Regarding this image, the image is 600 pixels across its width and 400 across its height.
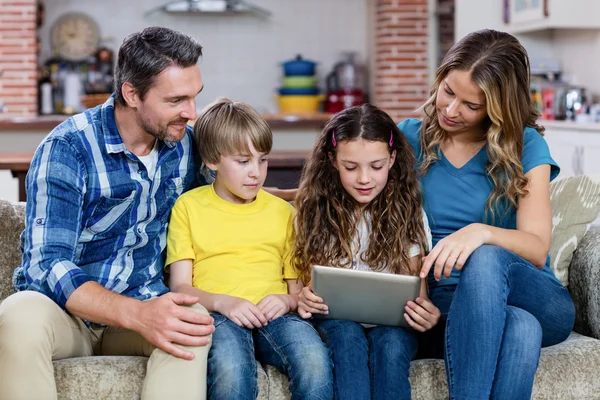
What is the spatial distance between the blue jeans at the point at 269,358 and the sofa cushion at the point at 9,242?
589 millimetres

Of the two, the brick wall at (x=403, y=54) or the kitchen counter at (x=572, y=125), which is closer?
the kitchen counter at (x=572, y=125)

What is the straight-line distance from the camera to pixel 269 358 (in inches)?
73.7

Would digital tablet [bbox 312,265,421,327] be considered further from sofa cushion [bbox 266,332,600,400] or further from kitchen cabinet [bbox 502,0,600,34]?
kitchen cabinet [bbox 502,0,600,34]

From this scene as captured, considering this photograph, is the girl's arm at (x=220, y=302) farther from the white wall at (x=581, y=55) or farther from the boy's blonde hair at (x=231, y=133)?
the white wall at (x=581, y=55)

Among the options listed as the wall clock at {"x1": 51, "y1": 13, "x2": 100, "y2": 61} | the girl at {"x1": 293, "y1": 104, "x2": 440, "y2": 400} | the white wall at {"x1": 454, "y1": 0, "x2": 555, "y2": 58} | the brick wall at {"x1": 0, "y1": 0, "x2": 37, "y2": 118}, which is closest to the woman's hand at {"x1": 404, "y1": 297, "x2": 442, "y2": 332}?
the girl at {"x1": 293, "y1": 104, "x2": 440, "y2": 400}

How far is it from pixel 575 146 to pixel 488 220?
2726mm

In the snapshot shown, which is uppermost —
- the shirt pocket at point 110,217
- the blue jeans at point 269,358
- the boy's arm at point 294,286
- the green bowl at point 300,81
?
the green bowl at point 300,81

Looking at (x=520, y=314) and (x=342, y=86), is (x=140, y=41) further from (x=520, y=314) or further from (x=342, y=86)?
(x=342, y=86)

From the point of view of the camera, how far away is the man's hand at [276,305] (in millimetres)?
1934

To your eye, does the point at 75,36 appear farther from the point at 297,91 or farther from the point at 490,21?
the point at 490,21

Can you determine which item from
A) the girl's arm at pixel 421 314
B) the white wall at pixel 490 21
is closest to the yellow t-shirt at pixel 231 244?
the girl's arm at pixel 421 314

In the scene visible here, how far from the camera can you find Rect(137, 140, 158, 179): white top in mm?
1975

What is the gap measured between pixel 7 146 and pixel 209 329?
4.34 m

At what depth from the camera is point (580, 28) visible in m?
5.52
